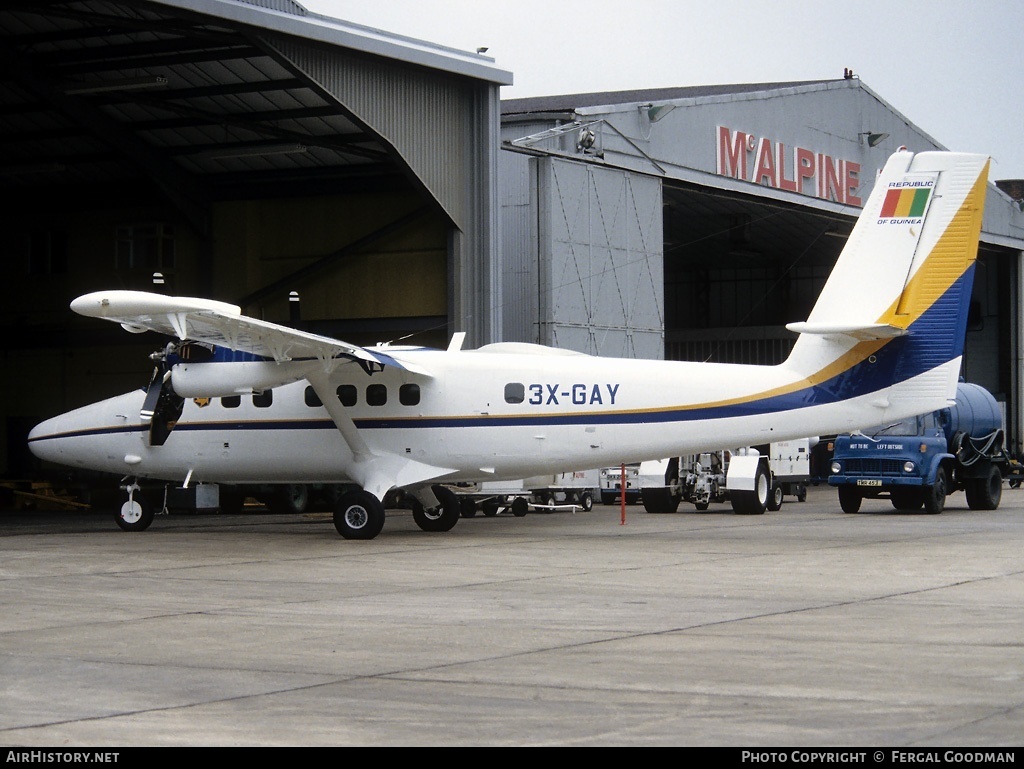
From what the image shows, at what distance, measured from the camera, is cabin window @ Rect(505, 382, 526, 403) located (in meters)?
23.1

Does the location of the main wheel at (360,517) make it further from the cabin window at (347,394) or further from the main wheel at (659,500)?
the main wheel at (659,500)

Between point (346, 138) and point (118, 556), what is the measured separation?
17705 mm

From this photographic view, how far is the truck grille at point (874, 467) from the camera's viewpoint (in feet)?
103

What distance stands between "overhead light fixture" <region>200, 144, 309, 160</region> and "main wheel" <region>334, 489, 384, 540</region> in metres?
15.4

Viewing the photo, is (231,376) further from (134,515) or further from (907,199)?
(907,199)

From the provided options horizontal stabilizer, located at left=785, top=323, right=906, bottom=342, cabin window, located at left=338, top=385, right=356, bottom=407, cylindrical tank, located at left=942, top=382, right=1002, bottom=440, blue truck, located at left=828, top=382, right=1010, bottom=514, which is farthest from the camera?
cylindrical tank, located at left=942, top=382, right=1002, bottom=440

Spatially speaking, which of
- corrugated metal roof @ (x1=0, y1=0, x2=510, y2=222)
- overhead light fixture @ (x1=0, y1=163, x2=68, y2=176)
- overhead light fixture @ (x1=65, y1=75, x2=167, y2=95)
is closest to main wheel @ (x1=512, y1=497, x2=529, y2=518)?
corrugated metal roof @ (x1=0, y1=0, x2=510, y2=222)

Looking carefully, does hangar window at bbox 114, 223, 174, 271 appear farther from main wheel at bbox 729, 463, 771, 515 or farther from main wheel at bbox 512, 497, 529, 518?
main wheel at bbox 729, 463, 771, 515

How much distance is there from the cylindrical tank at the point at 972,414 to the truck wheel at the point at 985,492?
3.67 feet

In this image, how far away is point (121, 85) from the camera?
3244cm

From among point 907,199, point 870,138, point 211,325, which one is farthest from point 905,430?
point 870,138

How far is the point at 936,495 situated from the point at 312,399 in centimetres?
1561

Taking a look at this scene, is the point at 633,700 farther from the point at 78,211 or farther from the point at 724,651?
the point at 78,211
